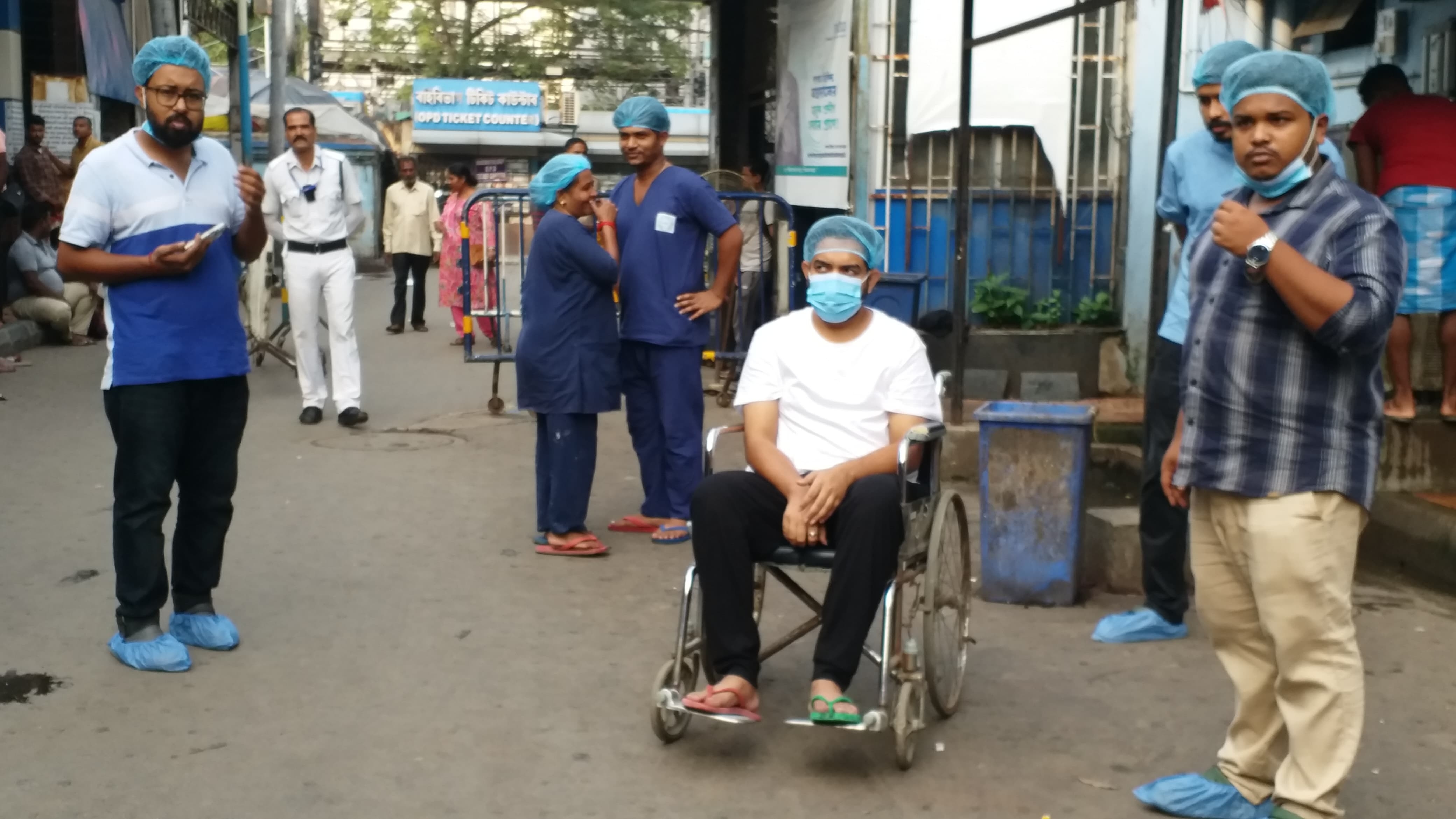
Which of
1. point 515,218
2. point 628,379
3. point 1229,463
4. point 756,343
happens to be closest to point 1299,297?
point 1229,463

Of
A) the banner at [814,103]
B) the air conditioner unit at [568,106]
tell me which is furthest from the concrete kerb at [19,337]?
the air conditioner unit at [568,106]

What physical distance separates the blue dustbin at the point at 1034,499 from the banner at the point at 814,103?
5591 mm

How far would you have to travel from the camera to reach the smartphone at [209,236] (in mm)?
4840

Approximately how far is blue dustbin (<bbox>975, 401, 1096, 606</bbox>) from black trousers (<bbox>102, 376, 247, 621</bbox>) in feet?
8.77

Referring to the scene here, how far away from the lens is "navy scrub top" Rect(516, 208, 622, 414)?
6.61 m

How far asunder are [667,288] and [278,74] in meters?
Result: 14.0

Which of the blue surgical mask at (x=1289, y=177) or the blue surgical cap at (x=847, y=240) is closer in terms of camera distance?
the blue surgical mask at (x=1289, y=177)

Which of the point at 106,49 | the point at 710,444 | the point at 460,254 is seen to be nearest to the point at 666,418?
the point at 710,444

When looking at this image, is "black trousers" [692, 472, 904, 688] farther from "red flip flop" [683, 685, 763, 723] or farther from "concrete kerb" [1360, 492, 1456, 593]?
"concrete kerb" [1360, 492, 1456, 593]

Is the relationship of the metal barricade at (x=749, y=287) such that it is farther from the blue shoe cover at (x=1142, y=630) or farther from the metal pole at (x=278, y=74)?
the metal pole at (x=278, y=74)

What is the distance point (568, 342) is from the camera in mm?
6656

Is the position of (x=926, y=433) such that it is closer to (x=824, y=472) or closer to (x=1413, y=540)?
(x=824, y=472)

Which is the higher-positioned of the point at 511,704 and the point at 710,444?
the point at 710,444

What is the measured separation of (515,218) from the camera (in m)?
13.1
